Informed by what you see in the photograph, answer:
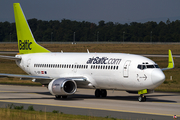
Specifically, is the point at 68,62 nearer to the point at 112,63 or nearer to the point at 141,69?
the point at 112,63

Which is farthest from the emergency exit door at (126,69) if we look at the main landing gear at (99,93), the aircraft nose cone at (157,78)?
the main landing gear at (99,93)

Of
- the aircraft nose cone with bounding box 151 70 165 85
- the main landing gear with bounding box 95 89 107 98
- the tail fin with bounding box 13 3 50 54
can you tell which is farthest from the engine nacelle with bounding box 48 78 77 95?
the tail fin with bounding box 13 3 50 54

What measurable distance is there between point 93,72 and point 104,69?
4.47 ft

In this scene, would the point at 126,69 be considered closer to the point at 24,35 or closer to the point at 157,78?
the point at 157,78

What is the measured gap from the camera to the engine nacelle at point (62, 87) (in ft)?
101

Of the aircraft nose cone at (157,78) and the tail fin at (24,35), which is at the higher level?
the tail fin at (24,35)

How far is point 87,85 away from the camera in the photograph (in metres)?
32.4

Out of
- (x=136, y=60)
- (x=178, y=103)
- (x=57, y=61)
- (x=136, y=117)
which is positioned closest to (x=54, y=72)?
(x=57, y=61)

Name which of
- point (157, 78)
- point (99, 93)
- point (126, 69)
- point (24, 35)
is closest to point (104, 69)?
point (126, 69)

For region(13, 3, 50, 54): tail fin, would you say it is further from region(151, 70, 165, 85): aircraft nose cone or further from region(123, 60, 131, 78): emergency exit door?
region(151, 70, 165, 85): aircraft nose cone

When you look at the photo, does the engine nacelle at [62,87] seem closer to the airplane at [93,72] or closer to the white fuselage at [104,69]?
the airplane at [93,72]

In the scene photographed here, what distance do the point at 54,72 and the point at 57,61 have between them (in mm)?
1214

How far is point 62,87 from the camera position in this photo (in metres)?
30.6

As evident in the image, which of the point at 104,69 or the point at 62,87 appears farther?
the point at 104,69
